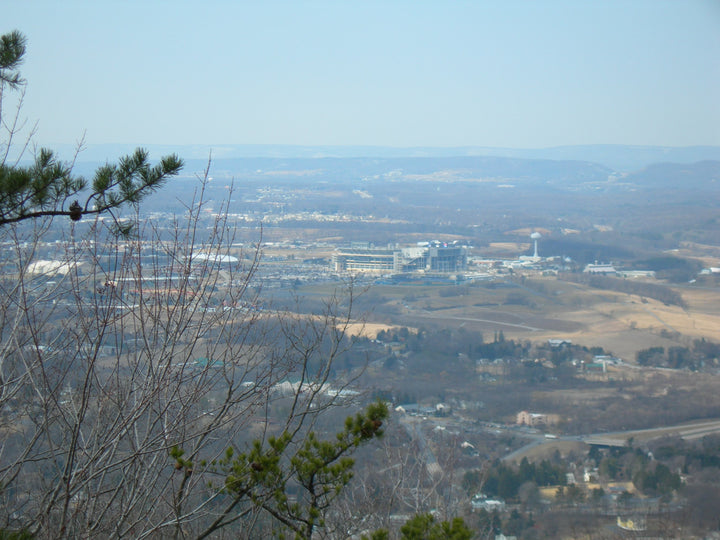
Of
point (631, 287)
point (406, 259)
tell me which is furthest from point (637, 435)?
point (406, 259)

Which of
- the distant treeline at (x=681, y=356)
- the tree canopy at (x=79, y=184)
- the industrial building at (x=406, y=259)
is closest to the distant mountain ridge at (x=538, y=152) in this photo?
the industrial building at (x=406, y=259)

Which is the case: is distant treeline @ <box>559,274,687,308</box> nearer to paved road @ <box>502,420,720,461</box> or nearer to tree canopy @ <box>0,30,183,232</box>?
paved road @ <box>502,420,720,461</box>

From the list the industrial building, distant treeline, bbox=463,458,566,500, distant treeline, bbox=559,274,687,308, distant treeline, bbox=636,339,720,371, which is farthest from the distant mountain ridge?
distant treeline, bbox=463,458,566,500

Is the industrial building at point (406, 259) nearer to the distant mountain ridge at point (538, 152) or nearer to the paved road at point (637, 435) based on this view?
the paved road at point (637, 435)

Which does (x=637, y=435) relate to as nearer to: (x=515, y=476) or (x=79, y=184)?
(x=515, y=476)

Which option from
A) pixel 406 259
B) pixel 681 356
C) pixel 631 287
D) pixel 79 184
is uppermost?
pixel 79 184

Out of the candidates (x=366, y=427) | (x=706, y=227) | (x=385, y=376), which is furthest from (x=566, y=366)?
(x=706, y=227)

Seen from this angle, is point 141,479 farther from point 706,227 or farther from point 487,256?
point 706,227

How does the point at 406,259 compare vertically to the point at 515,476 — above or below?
above
